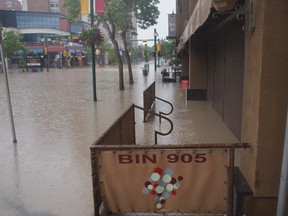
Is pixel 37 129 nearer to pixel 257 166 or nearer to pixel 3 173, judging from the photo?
pixel 3 173

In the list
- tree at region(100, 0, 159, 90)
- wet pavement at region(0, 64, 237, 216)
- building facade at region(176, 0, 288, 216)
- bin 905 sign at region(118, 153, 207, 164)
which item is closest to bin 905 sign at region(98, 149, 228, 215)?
bin 905 sign at region(118, 153, 207, 164)

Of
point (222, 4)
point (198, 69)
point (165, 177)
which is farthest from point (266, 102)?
point (198, 69)

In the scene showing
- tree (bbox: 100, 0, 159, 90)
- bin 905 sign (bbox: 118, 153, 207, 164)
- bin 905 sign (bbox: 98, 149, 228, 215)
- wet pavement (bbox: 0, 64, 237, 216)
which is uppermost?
tree (bbox: 100, 0, 159, 90)

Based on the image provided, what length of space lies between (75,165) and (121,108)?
6858 millimetres

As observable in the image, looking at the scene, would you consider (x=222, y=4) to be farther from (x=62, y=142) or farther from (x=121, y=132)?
(x=62, y=142)

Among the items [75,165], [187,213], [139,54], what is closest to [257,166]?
[187,213]

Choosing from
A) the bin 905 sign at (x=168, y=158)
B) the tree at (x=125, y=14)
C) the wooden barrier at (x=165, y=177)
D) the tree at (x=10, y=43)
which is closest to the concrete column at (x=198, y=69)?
the tree at (x=125, y=14)

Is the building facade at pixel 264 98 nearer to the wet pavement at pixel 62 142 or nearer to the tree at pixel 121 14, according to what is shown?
the wet pavement at pixel 62 142

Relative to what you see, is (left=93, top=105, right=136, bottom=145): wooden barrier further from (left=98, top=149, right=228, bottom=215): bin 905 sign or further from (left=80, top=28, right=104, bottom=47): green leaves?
(left=80, top=28, right=104, bottom=47): green leaves

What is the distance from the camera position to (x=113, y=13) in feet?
68.3

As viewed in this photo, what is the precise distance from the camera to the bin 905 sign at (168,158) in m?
3.63

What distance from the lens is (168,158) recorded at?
366 centimetres

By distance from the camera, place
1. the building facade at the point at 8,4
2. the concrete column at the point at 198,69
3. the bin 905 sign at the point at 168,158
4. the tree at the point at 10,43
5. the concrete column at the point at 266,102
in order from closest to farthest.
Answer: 1. the concrete column at the point at 266,102
2. the bin 905 sign at the point at 168,158
3. the concrete column at the point at 198,69
4. the tree at the point at 10,43
5. the building facade at the point at 8,4

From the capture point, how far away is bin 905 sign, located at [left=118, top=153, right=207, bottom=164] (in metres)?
3.63
